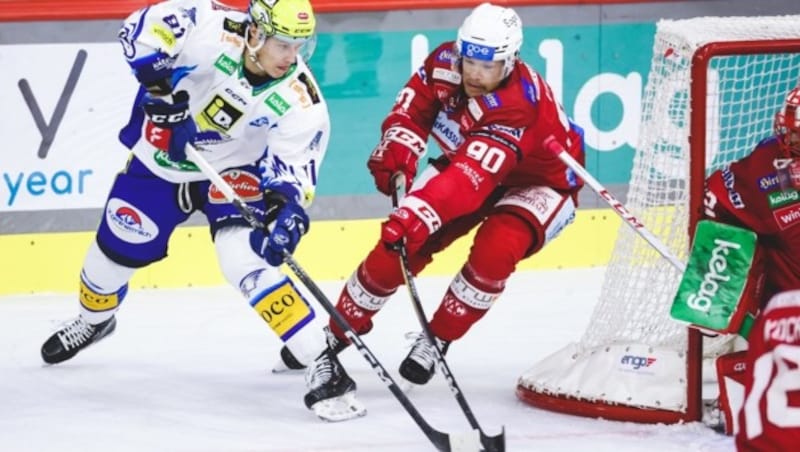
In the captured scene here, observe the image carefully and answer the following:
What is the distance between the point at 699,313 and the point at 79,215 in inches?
115

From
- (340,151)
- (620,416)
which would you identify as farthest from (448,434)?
(340,151)

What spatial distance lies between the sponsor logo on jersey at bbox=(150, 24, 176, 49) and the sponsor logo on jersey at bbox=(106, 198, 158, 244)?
1.73 feet

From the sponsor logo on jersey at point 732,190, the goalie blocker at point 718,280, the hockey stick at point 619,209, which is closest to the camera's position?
the goalie blocker at point 718,280

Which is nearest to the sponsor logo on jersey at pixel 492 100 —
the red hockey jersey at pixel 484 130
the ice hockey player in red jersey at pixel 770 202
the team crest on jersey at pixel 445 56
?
the red hockey jersey at pixel 484 130

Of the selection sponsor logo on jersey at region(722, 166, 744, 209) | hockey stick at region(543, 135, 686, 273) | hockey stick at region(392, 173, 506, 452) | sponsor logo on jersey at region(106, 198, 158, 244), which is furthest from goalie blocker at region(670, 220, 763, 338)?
sponsor logo on jersey at region(106, 198, 158, 244)

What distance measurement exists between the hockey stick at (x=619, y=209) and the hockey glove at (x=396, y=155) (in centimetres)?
37

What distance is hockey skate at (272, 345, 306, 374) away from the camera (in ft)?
15.9

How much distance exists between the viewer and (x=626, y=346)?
4.36 meters

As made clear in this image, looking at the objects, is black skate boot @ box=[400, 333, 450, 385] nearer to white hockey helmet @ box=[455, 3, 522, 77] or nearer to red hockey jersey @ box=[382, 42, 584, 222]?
red hockey jersey @ box=[382, 42, 584, 222]

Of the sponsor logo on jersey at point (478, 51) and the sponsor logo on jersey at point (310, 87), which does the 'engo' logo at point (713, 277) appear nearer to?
the sponsor logo on jersey at point (478, 51)

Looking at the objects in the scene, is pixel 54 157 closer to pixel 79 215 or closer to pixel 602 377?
pixel 79 215

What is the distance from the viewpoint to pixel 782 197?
3795mm

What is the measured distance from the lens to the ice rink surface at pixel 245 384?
13.5 feet

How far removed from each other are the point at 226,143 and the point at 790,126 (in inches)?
62.8
